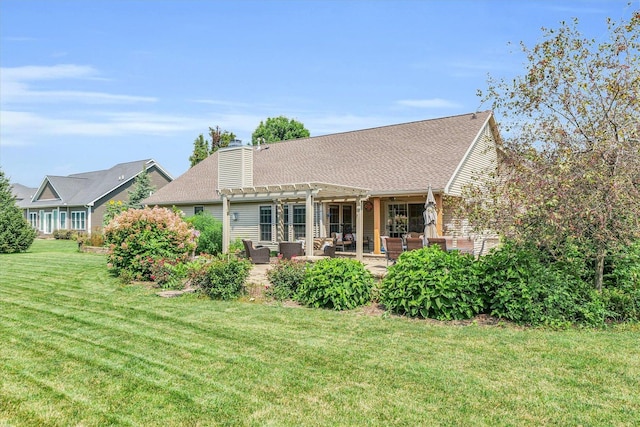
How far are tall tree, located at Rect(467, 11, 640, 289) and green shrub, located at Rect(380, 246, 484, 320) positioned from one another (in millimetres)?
938

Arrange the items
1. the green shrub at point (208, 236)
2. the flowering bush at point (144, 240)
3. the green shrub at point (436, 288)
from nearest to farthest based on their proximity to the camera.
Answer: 1. the green shrub at point (436, 288)
2. the flowering bush at point (144, 240)
3. the green shrub at point (208, 236)

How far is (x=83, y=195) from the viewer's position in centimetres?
3591

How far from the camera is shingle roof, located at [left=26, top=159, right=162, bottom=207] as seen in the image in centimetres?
3509

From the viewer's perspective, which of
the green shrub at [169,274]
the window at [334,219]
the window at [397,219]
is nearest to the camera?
the green shrub at [169,274]

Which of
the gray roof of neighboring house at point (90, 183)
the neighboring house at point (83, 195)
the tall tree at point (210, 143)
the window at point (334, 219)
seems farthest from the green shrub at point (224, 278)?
the tall tree at point (210, 143)

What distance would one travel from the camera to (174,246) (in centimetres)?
1212

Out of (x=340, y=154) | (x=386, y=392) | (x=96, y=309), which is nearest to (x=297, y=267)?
(x=96, y=309)

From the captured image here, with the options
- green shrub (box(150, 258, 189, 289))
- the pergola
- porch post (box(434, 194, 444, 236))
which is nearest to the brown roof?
porch post (box(434, 194, 444, 236))

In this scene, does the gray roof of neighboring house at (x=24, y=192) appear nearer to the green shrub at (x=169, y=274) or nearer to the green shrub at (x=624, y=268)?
the green shrub at (x=169, y=274)

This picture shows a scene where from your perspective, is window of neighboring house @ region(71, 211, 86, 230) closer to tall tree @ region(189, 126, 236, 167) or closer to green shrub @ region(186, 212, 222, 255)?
tall tree @ region(189, 126, 236, 167)

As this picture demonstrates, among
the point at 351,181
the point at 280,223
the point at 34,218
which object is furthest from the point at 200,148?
the point at 351,181

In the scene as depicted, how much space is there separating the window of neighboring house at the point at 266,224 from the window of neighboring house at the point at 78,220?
20742 mm

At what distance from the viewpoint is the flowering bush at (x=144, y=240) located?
38.3 ft

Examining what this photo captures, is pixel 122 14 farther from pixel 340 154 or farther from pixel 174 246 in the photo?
pixel 340 154
